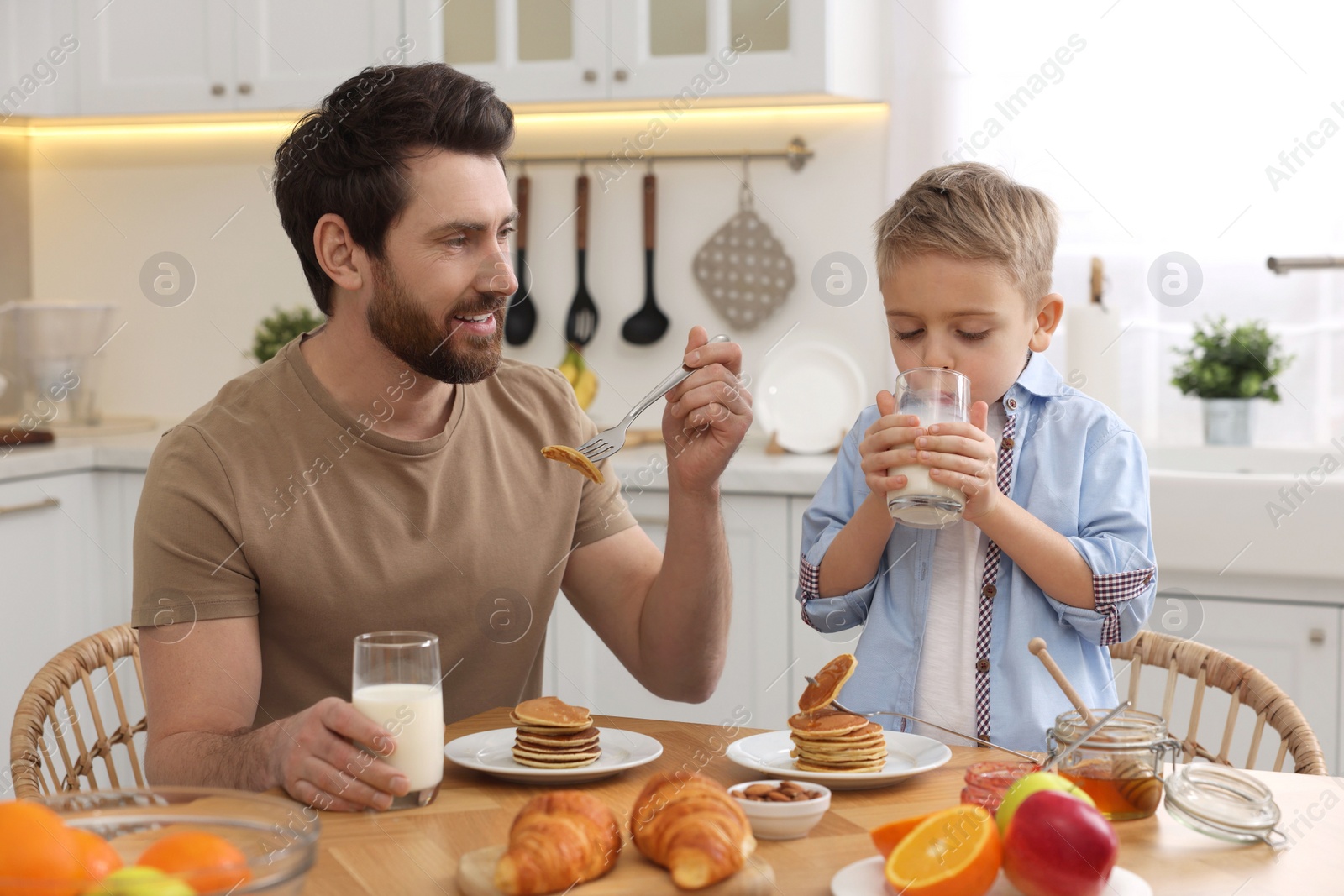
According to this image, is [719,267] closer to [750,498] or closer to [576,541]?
[750,498]

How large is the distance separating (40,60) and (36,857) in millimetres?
3107

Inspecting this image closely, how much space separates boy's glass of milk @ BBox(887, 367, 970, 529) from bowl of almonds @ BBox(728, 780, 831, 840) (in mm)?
350

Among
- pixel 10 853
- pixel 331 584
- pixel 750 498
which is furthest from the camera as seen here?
pixel 750 498

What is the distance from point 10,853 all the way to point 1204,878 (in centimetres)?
77

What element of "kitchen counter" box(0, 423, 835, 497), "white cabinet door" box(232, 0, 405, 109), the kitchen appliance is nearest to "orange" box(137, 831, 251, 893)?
"kitchen counter" box(0, 423, 835, 497)

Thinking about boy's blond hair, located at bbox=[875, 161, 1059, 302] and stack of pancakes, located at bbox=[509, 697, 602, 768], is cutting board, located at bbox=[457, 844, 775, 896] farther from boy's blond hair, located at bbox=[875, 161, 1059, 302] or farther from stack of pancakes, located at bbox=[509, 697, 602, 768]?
boy's blond hair, located at bbox=[875, 161, 1059, 302]

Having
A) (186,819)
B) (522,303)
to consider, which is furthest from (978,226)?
(522,303)

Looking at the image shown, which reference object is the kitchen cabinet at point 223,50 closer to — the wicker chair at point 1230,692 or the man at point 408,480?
the man at point 408,480

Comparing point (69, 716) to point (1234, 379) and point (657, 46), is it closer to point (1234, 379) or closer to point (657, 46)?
point (657, 46)

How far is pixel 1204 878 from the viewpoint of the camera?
35.8 inches

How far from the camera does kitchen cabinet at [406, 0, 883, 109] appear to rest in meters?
2.78

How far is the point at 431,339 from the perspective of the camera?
61.3 inches

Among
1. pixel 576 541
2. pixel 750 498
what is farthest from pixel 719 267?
pixel 576 541

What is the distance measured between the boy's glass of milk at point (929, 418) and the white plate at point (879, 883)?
0.42 metres
